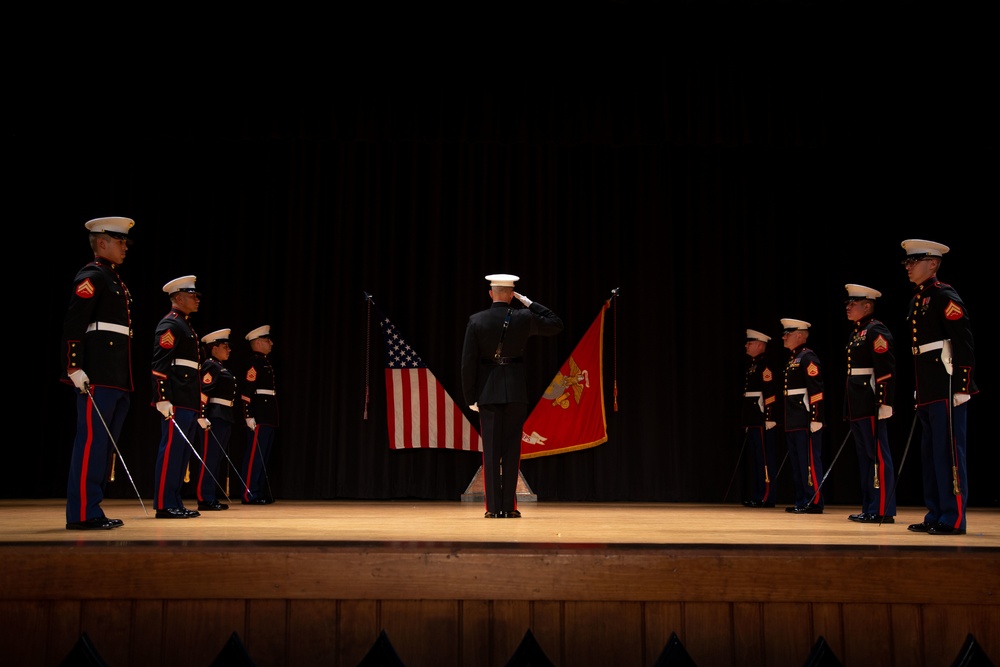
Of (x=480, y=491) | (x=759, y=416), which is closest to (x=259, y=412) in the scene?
(x=480, y=491)

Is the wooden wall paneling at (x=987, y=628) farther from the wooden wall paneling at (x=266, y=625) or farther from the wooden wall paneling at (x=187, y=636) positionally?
the wooden wall paneling at (x=187, y=636)

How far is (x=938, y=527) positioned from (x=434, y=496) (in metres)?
4.60

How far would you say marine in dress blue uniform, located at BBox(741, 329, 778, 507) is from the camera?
7008 millimetres

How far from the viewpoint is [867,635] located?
2.09 meters

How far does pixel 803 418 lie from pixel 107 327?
4.89 meters

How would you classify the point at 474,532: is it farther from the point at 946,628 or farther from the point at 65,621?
the point at 946,628

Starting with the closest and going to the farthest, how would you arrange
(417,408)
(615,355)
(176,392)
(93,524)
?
(93,524) → (176,392) → (417,408) → (615,355)

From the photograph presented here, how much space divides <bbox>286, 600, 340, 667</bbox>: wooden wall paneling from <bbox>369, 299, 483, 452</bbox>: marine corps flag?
17.4 feet

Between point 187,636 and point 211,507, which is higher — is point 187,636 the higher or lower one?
the higher one

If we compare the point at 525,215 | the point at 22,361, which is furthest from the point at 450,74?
→ the point at 22,361

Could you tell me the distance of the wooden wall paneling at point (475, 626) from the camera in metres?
2.09

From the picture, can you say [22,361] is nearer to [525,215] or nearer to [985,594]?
[525,215]

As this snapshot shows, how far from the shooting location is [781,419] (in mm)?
7188

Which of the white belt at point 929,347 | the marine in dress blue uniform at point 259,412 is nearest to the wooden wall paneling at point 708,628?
the white belt at point 929,347
